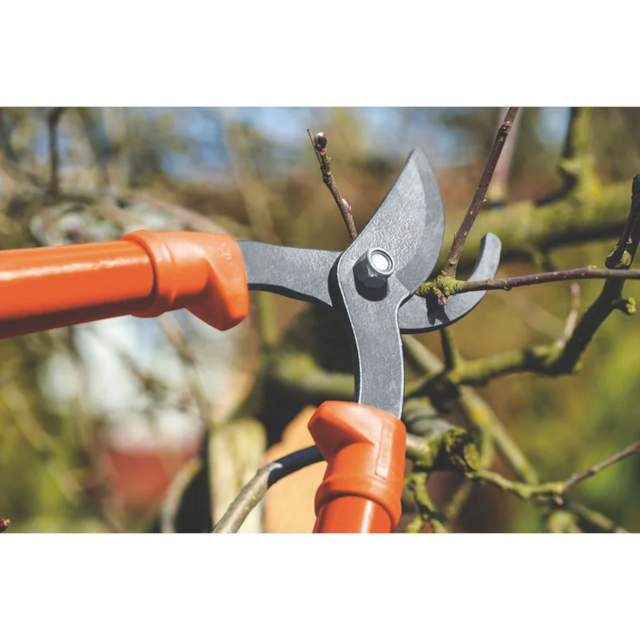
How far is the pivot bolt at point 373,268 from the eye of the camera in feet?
1.96

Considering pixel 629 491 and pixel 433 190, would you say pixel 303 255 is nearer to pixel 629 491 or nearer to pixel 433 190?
pixel 433 190

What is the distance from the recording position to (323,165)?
0.55 meters

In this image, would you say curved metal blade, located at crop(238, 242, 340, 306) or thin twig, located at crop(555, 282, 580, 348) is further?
thin twig, located at crop(555, 282, 580, 348)

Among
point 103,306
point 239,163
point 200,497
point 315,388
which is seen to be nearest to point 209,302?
point 103,306

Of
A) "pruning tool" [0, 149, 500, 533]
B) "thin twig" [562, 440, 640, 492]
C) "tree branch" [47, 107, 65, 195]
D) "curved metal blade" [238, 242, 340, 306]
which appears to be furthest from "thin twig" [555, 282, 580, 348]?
"tree branch" [47, 107, 65, 195]

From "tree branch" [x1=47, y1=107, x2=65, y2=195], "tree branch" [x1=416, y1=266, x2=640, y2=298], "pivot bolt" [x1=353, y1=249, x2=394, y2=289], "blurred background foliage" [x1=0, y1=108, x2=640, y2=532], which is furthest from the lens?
"blurred background foliage" [x1=0, y1=108, x2=640, y2=532]

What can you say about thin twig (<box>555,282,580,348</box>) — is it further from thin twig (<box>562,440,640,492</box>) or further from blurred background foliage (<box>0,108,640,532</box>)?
blurred background foliage (<box>0,108,640,532</box>)

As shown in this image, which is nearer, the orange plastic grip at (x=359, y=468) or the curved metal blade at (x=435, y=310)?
the orange plastic grip at (x=359, y=468)

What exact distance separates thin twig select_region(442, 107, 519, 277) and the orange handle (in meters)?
0.20

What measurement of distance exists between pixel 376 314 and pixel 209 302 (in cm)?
16

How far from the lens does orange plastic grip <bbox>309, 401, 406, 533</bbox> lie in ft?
1.62

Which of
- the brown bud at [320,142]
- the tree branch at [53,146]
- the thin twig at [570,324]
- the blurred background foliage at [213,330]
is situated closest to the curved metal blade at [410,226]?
the brown bud at [320,142]

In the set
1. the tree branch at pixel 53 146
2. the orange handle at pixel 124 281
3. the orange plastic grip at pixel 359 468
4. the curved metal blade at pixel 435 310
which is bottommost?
the orange plastic grip at pixel 359 468

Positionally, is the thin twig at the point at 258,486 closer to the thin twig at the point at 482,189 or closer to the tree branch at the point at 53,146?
the thin twig at the point at 482,189
